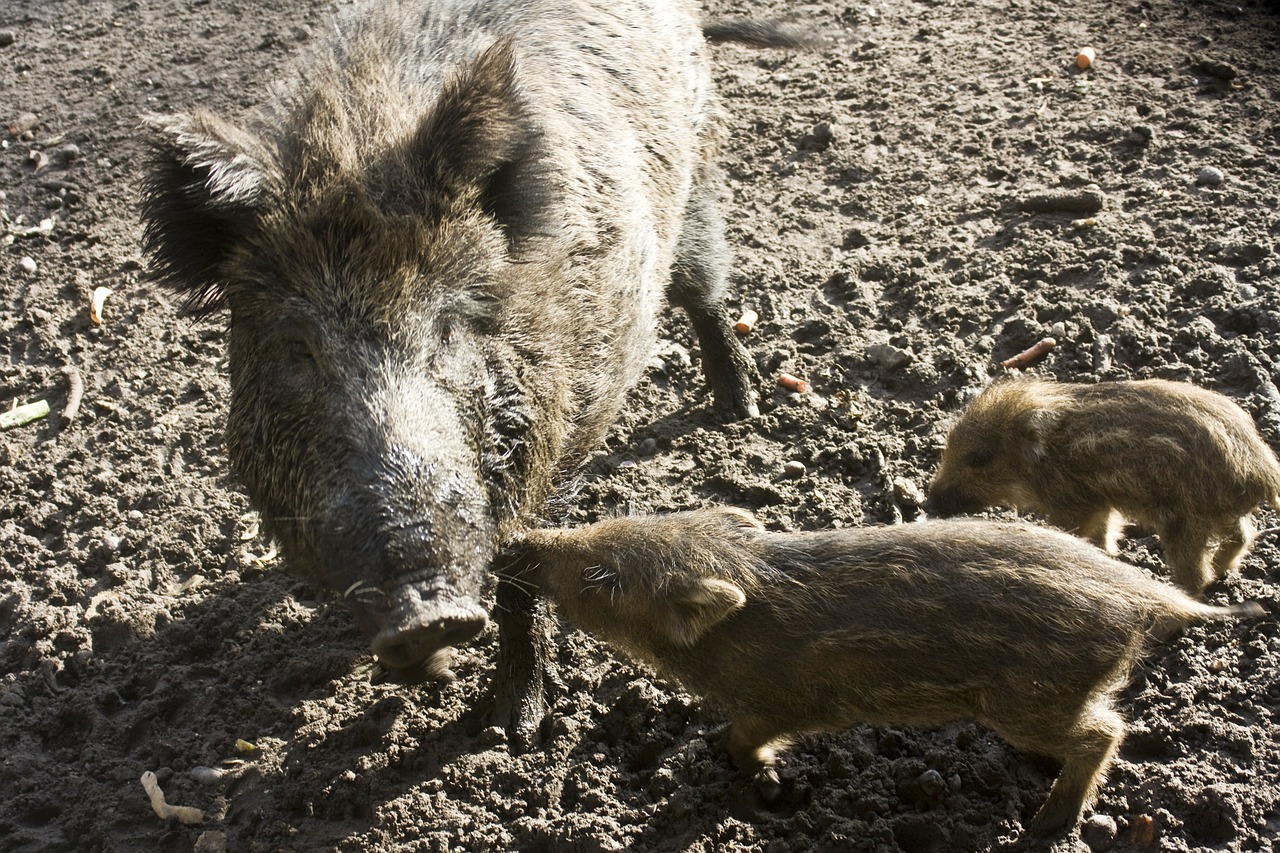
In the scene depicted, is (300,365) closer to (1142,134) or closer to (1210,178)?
(1210,178)

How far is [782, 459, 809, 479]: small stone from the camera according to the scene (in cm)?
416

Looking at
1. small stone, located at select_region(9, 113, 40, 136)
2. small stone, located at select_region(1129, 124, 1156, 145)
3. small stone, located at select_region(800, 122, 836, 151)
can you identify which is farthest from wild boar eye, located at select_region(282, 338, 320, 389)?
small stone, located at select_region(9, 113, 40, 136)

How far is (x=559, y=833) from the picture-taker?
10.0 ft

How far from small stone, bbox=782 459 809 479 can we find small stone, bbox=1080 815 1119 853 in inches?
63.3

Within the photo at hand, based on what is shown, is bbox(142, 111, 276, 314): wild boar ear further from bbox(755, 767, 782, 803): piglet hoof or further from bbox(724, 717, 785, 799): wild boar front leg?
bbox(755, 767, 782, 803): piglet hoof

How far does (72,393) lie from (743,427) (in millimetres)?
2757

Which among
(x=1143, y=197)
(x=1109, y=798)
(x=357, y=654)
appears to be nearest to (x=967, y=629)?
(x=1109, y=798)

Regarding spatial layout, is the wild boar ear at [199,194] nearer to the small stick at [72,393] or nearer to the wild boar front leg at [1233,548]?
the small stick at [72,393]

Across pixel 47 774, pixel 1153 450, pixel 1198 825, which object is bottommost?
pixel 47 774

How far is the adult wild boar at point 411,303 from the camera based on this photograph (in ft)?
8.54

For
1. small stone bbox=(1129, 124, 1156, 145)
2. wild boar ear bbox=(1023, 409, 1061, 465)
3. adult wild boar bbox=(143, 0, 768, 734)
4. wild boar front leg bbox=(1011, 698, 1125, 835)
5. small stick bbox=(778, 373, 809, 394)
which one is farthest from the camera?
small stone bbox=(1129, 124, 1156, 145)

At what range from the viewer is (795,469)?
164 inches

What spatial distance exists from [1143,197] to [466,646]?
138 inches

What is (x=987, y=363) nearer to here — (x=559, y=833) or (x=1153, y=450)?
(x=1153, y=450)
